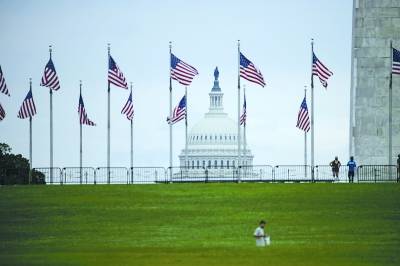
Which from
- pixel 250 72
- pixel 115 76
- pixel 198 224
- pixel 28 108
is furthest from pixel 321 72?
pixel 198 224

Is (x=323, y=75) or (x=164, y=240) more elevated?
(x=323, y=75)

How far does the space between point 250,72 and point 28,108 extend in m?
12.6

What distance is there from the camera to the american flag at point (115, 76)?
98.3 metres

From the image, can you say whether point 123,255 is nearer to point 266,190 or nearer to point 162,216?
point 162,216

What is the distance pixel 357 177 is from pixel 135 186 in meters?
17.8

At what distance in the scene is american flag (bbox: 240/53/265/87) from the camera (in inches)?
3745

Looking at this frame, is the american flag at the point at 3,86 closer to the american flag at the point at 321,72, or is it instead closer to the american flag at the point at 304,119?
the american flag at the point at 321,72

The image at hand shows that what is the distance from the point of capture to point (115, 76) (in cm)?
9862

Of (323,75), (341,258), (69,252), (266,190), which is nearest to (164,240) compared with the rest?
(69,252)

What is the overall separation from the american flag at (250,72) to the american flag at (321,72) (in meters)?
3.09

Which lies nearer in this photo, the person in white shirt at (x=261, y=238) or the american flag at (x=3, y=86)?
the person in white shirt at (x=261, y=238)

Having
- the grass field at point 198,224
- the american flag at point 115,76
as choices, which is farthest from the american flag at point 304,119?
the grass field at point 198,224

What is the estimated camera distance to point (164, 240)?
205 feet

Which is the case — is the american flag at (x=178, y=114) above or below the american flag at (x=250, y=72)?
below
